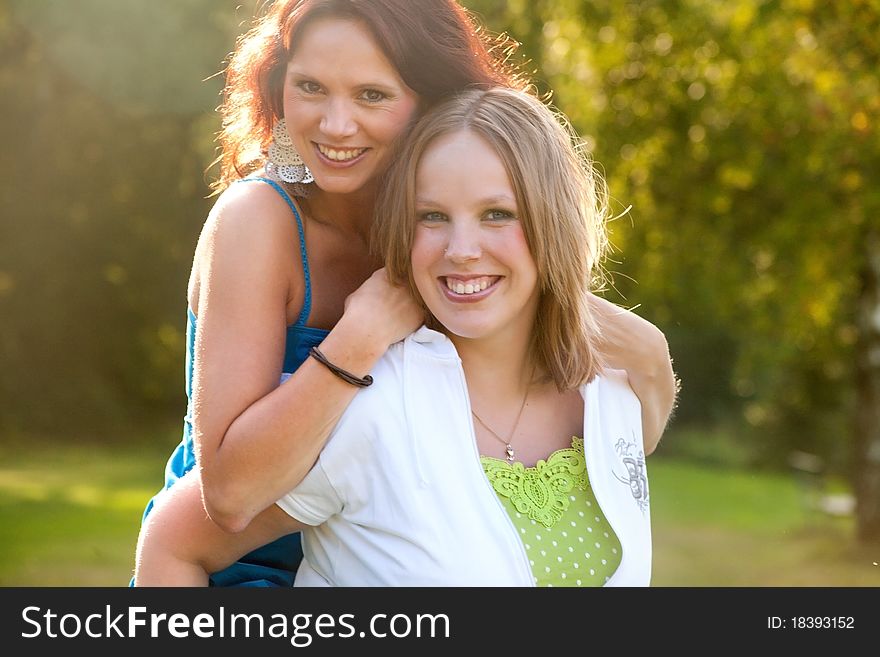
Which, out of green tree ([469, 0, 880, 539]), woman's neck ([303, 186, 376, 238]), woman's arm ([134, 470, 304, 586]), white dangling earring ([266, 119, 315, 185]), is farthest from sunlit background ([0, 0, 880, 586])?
woman's arm ([134, 470, 304, 586])

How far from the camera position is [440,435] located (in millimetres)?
2697

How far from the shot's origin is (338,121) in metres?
2.92

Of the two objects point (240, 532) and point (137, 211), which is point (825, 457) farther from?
point (240, 532)

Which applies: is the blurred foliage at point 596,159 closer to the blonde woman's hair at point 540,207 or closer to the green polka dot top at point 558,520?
the blonde woman's hair at point 540,207

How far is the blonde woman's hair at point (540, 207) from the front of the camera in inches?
107

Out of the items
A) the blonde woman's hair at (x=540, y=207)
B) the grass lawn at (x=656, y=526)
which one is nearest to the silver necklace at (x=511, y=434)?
the blonde woman's hair at (x=540, y=207)

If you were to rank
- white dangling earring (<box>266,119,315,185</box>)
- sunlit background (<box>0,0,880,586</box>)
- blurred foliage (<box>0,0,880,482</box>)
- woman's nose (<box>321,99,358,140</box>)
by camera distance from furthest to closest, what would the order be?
sunlit background (<box>0,0,880,586</box>), blurred foliage (<box>0,0,880,482</box>), white dangling earring (<box>266,119,315,185</box>), woman's nose (<box>321,99,358,140</box>)

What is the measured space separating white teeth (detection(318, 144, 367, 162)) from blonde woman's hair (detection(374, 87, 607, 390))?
0.13 metres

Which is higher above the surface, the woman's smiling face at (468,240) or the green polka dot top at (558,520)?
the woman's smiling face at (468,240)

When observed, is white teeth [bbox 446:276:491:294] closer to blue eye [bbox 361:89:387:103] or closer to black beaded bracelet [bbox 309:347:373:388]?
black beaded bracelet [bbox 309:347:373:388]

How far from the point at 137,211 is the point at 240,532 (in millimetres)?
14214

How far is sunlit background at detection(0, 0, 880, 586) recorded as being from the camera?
11375mm

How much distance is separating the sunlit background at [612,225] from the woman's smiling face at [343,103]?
4.69 metres

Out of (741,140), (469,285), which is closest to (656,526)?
(741,140)
